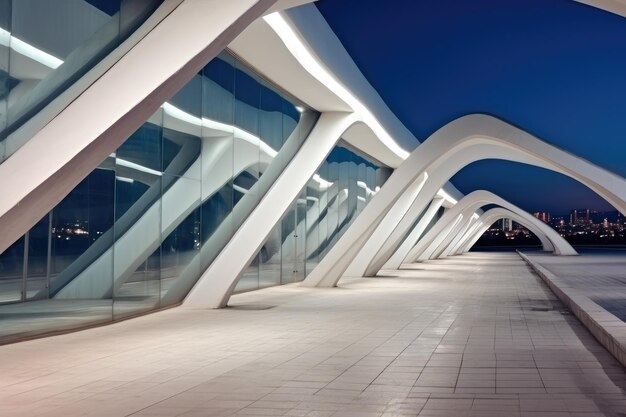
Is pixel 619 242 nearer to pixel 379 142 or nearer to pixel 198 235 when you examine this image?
pixel 379 142

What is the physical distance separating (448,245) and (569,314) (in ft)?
147

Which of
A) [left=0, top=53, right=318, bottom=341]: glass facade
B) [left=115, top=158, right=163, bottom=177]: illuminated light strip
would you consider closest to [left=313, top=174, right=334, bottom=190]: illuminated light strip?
[left=0, top=53, right=318, bottom=341]: glass facade

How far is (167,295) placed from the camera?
14.6 metres

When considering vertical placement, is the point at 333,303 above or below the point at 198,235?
below

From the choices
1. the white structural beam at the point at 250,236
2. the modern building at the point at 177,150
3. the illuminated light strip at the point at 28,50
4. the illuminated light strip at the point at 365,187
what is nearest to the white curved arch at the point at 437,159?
the modern building at the point at 177,150

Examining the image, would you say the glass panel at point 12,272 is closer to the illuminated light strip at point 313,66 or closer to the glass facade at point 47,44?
the glass facade at point 47,44

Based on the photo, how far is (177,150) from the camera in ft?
46.8

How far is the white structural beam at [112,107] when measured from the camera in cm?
651

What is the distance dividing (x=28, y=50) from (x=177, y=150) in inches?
193

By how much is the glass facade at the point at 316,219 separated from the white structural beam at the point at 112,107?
12.1 meters

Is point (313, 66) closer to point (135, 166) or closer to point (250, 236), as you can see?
point (250, 236)

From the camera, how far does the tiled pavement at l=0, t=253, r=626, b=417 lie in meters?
6.11

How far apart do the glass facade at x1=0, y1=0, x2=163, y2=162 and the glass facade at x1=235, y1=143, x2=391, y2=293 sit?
9.76 meters

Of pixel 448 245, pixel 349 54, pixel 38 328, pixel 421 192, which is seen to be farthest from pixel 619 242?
pixel 38 328
